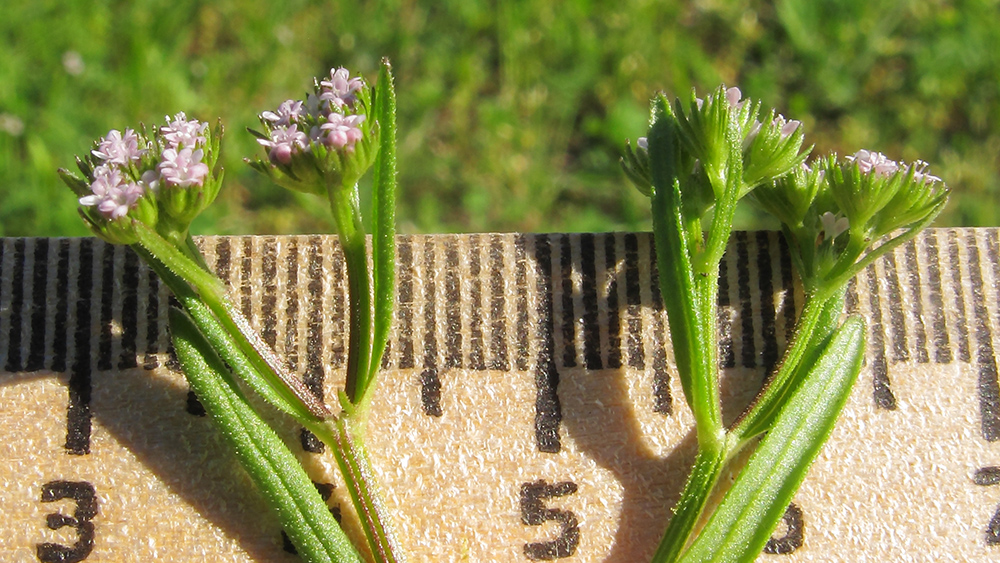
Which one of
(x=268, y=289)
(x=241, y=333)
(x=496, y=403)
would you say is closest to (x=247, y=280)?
(x=268, y=289)

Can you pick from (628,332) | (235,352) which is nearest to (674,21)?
(628,332)

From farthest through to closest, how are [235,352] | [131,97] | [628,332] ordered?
1. [131,97]
2. [628,332]
3. [235,352]

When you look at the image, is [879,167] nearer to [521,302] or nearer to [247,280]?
[521,302]

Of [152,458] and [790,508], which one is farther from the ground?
[152,458]

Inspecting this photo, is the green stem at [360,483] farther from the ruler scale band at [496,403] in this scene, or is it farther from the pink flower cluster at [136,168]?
the pink flower cluster at [136,168]

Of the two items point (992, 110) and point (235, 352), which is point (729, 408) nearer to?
point (235, 352)

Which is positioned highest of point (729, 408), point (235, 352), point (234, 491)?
point (235, 352)
